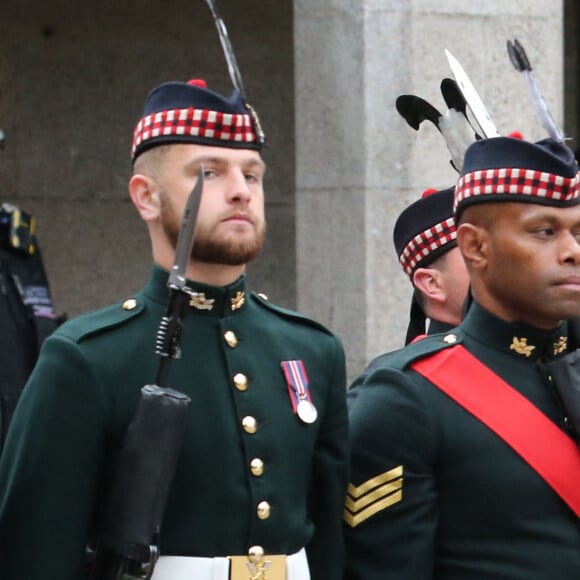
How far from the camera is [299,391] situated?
13.1 ft

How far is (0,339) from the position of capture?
751cm

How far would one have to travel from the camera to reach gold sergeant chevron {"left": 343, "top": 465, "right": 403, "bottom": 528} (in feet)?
13.2

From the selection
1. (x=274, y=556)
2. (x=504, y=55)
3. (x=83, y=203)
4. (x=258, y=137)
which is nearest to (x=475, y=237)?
(x=258, y=137)

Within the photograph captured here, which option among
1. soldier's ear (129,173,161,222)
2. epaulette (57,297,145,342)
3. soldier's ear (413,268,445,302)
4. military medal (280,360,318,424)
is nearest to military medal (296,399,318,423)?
military medal (280,360,318,424)

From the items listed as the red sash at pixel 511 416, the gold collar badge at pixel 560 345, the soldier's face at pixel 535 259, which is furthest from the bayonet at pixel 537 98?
the red sash at pixel 511 416

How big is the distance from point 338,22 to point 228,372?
4.43 meters

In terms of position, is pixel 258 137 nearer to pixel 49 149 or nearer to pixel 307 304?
pixel 307 304

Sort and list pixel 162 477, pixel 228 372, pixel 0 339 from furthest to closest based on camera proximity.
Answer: pixel 0 339 < pixel 228 372 < pixel 162 477

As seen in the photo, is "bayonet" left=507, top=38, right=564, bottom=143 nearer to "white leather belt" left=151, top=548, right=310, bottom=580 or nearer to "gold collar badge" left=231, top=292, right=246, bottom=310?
"gold collar badge" left=231, top=292, right=246, bottom=310

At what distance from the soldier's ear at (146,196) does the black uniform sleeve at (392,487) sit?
659 millimetres

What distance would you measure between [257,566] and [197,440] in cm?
29

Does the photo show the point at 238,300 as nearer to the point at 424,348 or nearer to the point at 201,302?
the point at 201,302

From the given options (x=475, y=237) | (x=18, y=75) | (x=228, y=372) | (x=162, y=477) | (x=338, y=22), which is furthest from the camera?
(x=18, y=75)

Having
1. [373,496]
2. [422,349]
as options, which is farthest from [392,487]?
[422,349]
